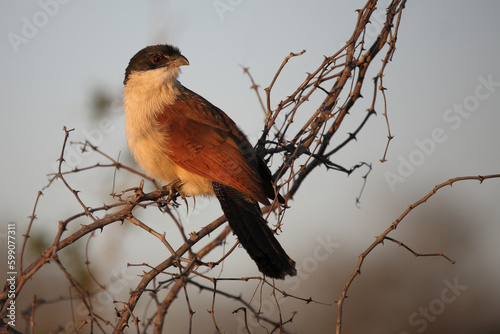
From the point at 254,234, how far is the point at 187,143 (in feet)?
3.09

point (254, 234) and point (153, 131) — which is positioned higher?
point (153, 131)

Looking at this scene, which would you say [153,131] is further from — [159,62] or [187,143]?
[159,62]

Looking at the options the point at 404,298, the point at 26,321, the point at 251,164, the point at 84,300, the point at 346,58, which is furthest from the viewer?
the point at 404,298

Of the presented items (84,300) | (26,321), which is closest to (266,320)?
(84,300)

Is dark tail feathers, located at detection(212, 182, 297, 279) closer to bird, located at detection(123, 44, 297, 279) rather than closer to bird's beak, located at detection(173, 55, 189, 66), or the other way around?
bird, located at detection(123, 44, 297, 279)

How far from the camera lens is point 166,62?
3604 millimetres

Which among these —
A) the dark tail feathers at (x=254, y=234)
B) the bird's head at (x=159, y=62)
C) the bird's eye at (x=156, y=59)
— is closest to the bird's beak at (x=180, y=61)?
the bird's head at (x=159, y=62)

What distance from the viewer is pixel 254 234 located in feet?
8.51

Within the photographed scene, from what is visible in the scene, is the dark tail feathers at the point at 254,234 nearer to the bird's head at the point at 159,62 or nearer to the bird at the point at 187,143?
the bird at the point at 187,143

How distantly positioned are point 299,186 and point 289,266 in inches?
32.9

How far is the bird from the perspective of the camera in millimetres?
2920

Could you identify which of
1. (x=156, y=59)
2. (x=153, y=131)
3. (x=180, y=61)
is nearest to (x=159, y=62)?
(x=156, y=59)

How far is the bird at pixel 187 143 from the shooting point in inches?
115

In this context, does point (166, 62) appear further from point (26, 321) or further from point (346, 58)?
point (26, 321)
